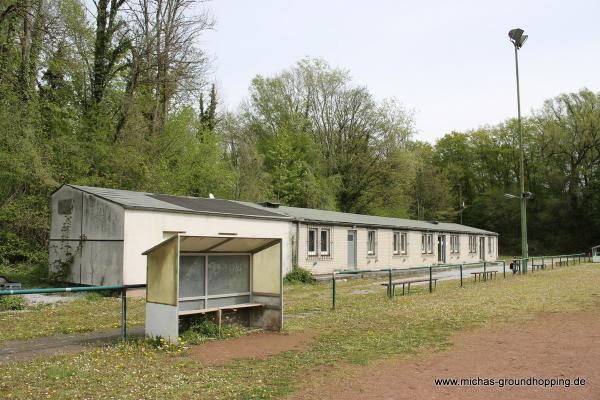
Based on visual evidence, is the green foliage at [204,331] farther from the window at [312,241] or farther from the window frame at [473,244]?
the window frame at [473,244]

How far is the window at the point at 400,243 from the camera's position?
31.4m

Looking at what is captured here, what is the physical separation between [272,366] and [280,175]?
36078mm

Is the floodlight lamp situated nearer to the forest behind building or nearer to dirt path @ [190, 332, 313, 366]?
the forest behind building

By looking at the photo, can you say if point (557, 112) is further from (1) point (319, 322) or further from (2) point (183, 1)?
(1) point (319, 322)

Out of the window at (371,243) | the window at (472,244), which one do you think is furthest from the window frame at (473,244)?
the window at (371,243)

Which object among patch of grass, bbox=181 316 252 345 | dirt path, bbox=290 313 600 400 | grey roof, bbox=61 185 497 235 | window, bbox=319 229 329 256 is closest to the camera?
dirt path, bbox=290 313 600 400

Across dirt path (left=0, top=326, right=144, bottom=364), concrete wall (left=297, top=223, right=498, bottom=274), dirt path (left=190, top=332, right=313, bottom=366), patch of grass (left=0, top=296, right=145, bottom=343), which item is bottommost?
dirt path (left=190, top=332, right=313, bottom=366)

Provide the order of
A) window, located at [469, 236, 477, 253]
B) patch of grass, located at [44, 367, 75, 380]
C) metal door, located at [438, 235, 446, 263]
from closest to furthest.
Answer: patch of grass, located at [44, 367, 75, 380] → metal door, located at [438, 235, 446, 263] → window, located at [469, 236, 477, 253]

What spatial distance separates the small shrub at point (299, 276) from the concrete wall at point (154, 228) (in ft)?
9.62

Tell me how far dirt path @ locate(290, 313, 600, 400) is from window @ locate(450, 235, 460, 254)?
27.3 meters

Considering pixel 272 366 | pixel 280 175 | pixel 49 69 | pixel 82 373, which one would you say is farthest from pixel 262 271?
pixel 280 175

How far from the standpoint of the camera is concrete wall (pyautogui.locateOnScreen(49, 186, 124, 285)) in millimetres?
17062

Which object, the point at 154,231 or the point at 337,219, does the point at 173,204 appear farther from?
the point at 337,219

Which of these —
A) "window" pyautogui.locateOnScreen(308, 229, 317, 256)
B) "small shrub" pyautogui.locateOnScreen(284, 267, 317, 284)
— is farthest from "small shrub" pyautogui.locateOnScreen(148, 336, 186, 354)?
"window" pyautogui.locateOnScreen(308, 229, 317, 256)
